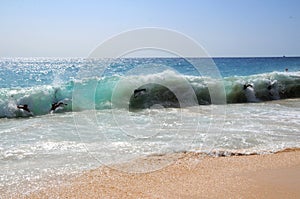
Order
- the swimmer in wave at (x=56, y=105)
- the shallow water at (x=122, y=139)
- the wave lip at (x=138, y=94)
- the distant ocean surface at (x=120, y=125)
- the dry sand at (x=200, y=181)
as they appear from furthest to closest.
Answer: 1. the wave lip at (x=138, y=94)
2. the swimmer in wave at (x=56, y=105)
3. the distant ocean surface at (x=120, y=125)
4. the shallow water at (x=122, y=139)
5. the dry sand at (x=200, y=181)

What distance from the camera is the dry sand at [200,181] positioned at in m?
4.07

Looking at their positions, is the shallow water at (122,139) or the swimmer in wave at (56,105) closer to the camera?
the shallow water at (122,139)

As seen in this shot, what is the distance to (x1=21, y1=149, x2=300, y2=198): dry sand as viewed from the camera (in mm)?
4066

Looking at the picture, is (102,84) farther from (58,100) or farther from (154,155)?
(154,155)

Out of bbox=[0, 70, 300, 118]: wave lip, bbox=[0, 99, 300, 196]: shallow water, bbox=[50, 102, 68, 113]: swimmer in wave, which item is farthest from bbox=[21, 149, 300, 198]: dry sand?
bbox=[50, 102, 68, 113]: swimmer in wave

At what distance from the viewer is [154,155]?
227 inches

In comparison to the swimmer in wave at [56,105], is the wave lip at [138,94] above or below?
above

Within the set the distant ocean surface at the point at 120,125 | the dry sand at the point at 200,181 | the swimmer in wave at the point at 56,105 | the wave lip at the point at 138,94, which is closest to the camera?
the dry sand at the point at 200,181

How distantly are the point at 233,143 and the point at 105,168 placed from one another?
2.69 metres

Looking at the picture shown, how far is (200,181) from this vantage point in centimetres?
452

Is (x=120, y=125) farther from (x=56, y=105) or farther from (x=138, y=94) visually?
(x=138, y=94)

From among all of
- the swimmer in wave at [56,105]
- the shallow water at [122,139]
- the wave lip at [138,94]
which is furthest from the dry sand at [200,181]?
the swimmer in wave at [56,105]

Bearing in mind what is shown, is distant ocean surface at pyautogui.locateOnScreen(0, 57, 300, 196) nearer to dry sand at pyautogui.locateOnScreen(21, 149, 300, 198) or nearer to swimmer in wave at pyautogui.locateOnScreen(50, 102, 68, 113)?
swimmer in wave at pyautogui.locateOnScreen(50, 102, 68, 113)

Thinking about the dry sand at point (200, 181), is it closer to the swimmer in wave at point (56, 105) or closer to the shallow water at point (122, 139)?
the shallow water at point (122, 139)
